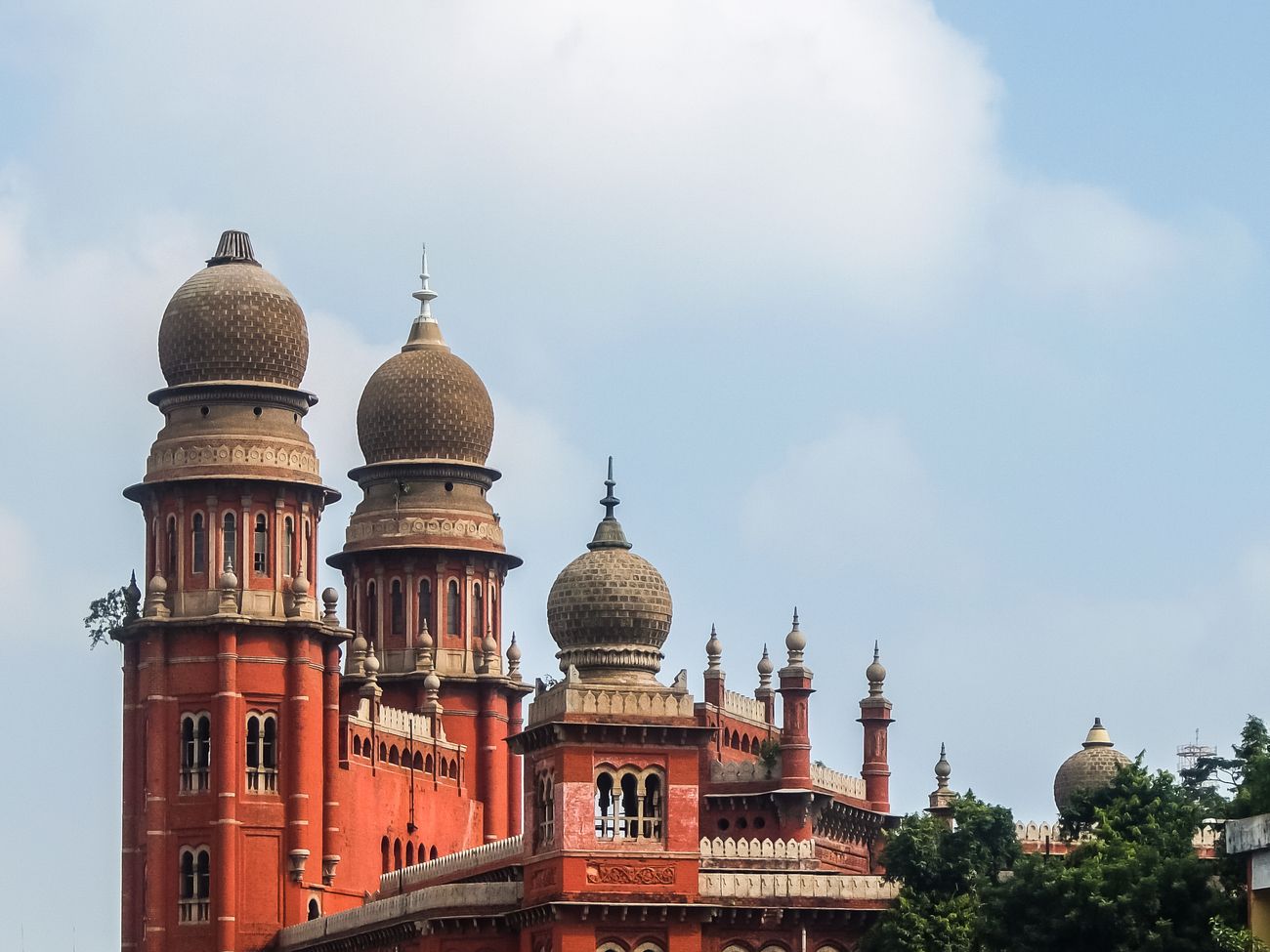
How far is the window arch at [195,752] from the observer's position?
329 ft

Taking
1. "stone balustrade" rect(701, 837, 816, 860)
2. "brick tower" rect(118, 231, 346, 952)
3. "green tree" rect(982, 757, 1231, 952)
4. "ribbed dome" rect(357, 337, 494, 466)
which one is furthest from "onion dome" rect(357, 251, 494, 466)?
"green tree" rect(982, 757, 1231, 952)

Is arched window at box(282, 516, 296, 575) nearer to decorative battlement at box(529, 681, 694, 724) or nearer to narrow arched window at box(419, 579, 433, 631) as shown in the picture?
narrow arched window at box(419, 579, 433, 631)

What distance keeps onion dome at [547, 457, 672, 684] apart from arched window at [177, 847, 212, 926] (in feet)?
61.2

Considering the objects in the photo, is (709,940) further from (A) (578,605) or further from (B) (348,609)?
(B) (348,609)

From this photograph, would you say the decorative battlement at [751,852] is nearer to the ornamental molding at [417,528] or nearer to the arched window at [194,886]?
the arched window at [194,886]

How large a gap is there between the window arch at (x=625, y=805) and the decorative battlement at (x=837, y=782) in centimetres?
1451

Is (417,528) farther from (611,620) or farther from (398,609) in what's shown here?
(611,620)

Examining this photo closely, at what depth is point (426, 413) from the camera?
116 m

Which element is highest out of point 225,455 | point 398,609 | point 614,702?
point 225,455

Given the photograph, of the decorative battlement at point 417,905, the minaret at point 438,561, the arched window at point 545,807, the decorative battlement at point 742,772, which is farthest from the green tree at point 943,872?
the minaret at point 438,561

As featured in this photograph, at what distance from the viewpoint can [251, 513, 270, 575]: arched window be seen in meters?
102

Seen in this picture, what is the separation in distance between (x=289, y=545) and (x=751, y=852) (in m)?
21.7

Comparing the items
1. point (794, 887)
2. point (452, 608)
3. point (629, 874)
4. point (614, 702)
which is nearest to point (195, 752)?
point (452, 608)

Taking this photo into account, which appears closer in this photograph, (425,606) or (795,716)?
(795,716)
